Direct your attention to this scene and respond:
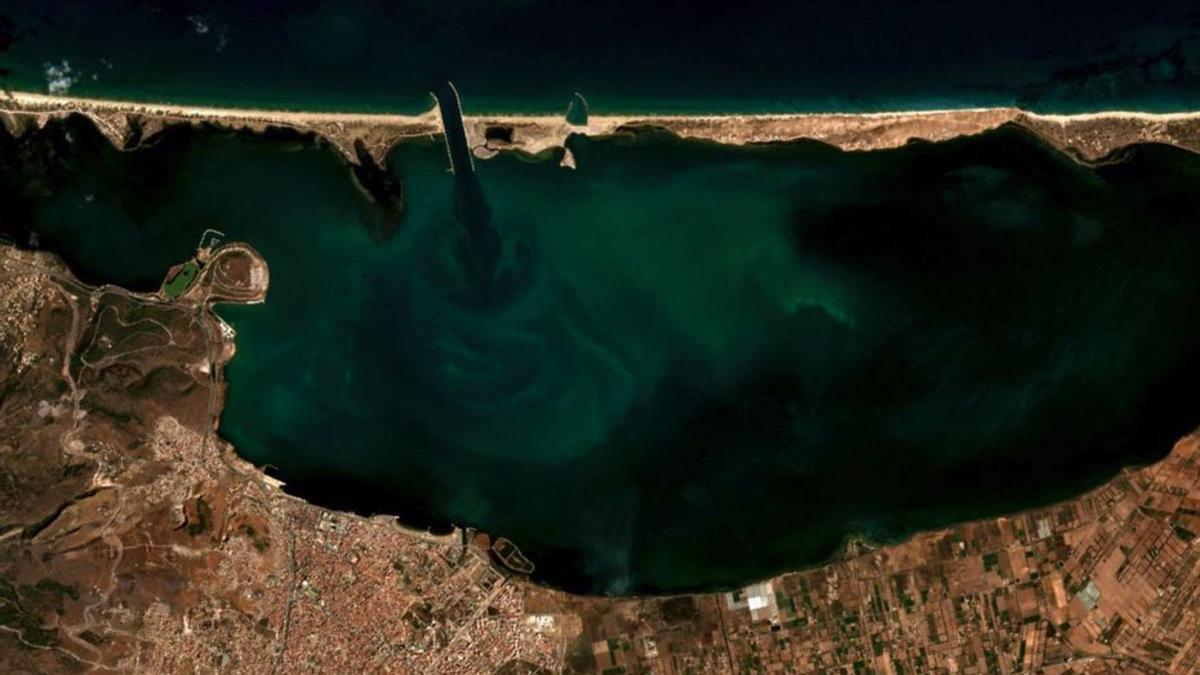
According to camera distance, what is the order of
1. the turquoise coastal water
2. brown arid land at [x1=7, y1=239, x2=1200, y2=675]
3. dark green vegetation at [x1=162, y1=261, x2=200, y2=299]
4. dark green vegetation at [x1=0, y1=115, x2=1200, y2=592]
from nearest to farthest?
brown arid land at [x1=7, y1=239, x2=1200, y2=675], dark green vegetation at [x1=0, y1=115, x2=1200, y2=592], dark green vegetation at [x1=162, y1=261, x2=200, y2=299], the turquoise coastal water

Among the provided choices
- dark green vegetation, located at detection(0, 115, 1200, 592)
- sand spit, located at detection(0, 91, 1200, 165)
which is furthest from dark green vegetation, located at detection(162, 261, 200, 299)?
sand spit, located at detection(0, 91, 1200, 165)

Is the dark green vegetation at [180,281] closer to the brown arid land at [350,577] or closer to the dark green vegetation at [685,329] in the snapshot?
the brown arid land at [350,577]

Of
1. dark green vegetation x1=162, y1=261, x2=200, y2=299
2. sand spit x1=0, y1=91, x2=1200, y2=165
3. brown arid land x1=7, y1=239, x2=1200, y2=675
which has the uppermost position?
sand spit x1=0, y1=91, x2=1200, y2=165

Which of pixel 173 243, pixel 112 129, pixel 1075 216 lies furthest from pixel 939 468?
pixel 112 129

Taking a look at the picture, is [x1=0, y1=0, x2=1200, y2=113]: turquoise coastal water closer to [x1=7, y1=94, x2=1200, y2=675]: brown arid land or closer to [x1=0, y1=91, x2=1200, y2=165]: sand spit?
[x1=0, y1=91, x2=1200, y2=165]: sand spit

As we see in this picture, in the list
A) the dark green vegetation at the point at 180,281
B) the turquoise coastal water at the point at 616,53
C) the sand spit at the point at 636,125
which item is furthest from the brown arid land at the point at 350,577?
the turquoise coastal water at the point at 616,53

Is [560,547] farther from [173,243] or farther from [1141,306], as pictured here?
[1141,306]
